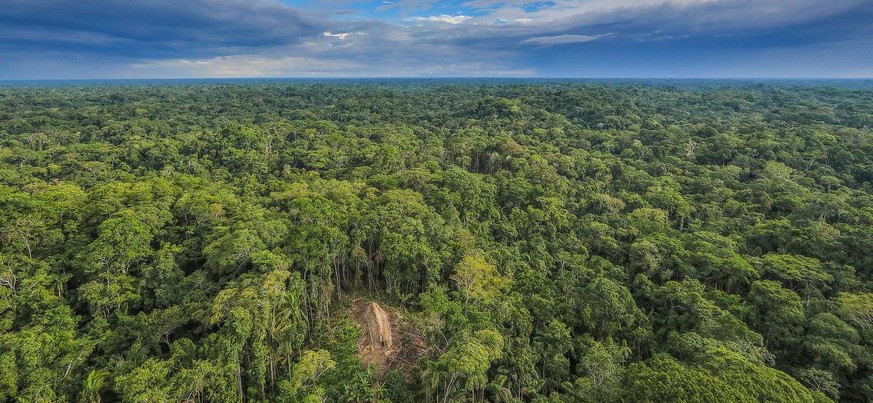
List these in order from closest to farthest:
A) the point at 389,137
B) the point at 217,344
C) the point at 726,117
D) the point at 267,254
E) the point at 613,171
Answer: the point at 217,344
the point at 267,254
the point at 613,171
the point at 389,137
the point at 726,117

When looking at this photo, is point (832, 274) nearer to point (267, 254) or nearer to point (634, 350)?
point (634, 350)

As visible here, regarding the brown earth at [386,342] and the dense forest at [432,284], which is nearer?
the dense forest at [432,284]

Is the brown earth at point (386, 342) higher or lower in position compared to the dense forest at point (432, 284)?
lower

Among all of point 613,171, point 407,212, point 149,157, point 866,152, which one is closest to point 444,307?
point 407,212

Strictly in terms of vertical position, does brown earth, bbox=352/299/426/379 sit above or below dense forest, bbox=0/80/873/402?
below

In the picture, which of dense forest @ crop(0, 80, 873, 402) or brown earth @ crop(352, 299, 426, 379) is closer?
dense forest @ crop(0, 80, 873, 402)
